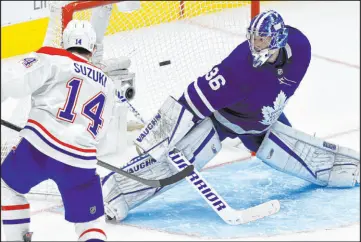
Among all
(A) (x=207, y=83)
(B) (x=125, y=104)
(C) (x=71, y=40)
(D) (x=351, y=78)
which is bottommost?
(D) (x=351, y=78)

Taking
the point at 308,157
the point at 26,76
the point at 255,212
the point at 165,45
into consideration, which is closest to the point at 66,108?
the point at 26,76

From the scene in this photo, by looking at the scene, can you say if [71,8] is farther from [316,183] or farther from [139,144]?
[316,183]

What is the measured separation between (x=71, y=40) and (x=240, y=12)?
87.8 inches

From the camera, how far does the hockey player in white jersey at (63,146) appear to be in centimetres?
423

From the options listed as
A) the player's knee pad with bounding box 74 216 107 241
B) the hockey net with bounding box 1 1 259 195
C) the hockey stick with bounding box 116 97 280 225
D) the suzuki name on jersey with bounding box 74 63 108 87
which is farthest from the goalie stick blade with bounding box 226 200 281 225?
the hockey net with bounding box 1 1 259 195

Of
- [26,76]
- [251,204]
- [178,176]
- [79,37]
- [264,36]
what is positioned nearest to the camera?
[26,76]

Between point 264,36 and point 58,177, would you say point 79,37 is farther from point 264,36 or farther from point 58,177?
point 264,36

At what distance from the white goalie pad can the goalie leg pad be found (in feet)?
0.20

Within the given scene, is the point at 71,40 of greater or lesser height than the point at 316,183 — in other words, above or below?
above

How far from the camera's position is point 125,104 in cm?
586

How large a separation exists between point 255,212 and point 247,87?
1.68 ft

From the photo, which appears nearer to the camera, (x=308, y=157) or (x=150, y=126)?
(x=150, y=126)

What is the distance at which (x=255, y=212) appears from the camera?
4.98 meters

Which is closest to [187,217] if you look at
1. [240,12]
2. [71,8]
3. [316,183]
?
[316,183]
